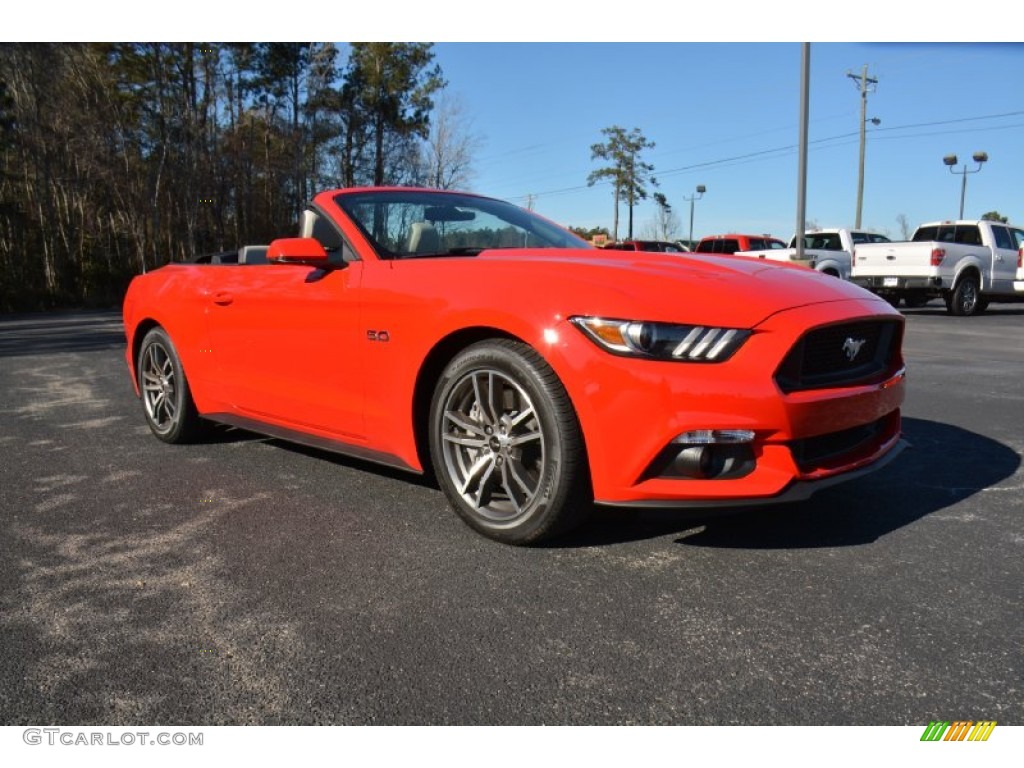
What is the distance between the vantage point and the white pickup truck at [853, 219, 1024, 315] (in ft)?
53.4

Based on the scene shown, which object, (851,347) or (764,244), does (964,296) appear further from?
(851,347)

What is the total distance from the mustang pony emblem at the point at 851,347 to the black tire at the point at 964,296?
15.9 meters

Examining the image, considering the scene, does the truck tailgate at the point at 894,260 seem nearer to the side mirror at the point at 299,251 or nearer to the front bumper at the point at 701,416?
the front bumper at the point at 701,416

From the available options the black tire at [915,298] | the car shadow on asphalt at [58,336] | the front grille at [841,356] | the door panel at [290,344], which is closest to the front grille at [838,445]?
the front grille at [841,356]

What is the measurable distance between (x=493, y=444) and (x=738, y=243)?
21306 mm

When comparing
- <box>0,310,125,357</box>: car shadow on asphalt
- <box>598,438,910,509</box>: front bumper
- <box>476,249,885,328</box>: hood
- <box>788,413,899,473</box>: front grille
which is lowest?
<box>0,310,125,357</box>: car shadow on asphalt

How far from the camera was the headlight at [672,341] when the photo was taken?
8.42 feet

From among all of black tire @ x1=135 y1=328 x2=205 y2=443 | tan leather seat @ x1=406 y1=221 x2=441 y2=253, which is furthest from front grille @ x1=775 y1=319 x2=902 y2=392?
black tire @ x1=135 y1=328 x2=205 y2=443

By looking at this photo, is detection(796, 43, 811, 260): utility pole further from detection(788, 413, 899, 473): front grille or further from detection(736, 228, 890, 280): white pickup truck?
detection(788, 413, 899, 473): front grille

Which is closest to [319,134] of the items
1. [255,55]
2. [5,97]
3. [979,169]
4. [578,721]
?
[255,55]

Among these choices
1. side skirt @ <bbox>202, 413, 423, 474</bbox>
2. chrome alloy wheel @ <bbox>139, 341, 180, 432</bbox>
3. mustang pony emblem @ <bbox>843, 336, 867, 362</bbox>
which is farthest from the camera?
chrome alloy wheel @ <bbox>139, 341, 180, 432</bbox>

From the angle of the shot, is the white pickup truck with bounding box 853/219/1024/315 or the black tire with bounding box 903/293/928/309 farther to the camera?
the black tire with bounding box 903/293/928/309

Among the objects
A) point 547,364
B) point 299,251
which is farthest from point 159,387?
point 547,364

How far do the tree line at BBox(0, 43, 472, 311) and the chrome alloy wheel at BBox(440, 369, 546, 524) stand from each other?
85.7ft
